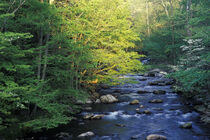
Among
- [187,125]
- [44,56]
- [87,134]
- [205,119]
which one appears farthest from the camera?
[205,119]

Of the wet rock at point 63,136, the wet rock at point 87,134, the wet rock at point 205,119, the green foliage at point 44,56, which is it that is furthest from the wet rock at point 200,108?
the wet rock at point 63,136

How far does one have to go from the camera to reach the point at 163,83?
2106 centimetres

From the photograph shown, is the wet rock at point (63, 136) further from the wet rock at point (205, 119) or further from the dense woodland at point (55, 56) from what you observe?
the wet rock at point (205, 119)

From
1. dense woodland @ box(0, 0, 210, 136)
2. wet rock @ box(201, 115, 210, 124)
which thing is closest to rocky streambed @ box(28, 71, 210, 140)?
wet rock @ box(201, 115, 210, 124)

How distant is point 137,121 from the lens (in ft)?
36.6

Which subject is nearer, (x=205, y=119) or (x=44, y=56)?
(x=44, y=56)

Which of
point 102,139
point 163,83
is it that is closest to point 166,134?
point 102,139

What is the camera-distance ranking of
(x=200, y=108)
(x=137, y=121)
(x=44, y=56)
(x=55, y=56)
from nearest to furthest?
(x=55, y=56) → (x=44, y=56) → (x=137, y=121) → (x=200, y=108)

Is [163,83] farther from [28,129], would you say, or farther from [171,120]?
[28,129]

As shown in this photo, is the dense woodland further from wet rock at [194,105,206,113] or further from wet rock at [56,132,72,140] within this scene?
wet rock at [194,105,206,113]

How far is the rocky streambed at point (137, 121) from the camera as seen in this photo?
29.7ft

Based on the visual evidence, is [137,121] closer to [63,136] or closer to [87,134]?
[87,134]

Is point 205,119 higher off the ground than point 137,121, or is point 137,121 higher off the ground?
point 205,119

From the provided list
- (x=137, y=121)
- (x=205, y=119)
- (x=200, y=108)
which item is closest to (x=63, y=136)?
(x=137, y=121)
